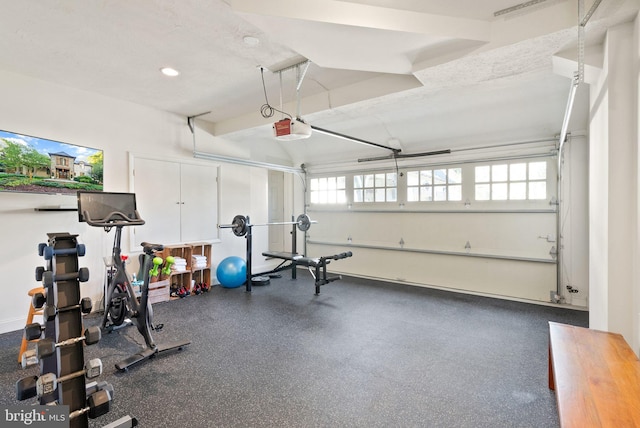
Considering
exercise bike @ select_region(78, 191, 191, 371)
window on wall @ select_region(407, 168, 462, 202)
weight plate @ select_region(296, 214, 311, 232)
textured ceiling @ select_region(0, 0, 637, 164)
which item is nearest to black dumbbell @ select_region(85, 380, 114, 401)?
exercise bike @ select_region(78, 191, 191, 371)

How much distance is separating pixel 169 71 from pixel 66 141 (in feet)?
5.65

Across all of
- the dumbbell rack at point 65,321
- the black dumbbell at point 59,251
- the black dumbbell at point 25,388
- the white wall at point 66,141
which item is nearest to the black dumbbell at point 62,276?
the dumbbell rack at point 65,321

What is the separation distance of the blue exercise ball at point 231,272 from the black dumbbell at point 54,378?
344 cm

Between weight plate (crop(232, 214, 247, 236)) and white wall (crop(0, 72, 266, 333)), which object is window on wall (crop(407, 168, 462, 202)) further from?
white wall (crop(0, 72, 266, 333))

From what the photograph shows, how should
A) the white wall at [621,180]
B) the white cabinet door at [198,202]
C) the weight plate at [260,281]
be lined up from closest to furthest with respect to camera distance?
the white wall at [621,180] < the white cabinet door at [198,202] < the weight plate at [260,281]

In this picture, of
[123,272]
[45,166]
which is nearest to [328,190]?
[123,272]

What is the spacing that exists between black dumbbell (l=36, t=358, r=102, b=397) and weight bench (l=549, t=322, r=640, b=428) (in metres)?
2.30

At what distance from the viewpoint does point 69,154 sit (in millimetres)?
3736

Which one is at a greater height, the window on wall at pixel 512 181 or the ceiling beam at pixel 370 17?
the ceiling beam at pixel 370 17

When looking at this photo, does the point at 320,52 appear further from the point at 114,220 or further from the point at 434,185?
the point at 434,185

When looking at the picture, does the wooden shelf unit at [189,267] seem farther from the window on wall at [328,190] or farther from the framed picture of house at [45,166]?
the window on wall at [328,190]

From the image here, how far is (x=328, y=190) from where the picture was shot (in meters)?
6.82

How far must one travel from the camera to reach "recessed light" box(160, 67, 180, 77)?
3.38 meters

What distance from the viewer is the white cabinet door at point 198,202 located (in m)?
5.13
